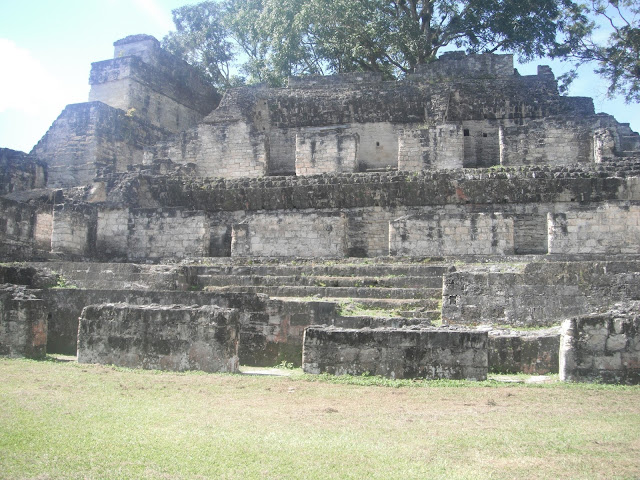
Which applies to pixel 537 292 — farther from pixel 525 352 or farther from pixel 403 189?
pixel 403 189

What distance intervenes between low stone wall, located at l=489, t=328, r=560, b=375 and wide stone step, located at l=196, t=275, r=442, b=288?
12.6ft

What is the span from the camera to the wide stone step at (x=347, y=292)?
45.7 ft

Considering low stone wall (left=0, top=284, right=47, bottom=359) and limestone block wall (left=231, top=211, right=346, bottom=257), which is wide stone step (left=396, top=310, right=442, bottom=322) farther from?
low stone wall (left=0, top=284, right=47, bottom=359)

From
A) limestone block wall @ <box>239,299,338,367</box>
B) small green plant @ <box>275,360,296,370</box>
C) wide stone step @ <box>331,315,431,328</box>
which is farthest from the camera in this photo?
limestone block wall @ <box>239,299,338,367</box>

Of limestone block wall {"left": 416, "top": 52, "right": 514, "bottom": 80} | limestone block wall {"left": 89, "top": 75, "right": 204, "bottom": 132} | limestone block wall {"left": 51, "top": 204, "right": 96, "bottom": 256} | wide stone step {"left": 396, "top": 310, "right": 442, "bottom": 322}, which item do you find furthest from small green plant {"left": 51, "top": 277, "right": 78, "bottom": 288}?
limestone block wall {"left": 416, "top": 52, "right": 514, "bottom": 80}

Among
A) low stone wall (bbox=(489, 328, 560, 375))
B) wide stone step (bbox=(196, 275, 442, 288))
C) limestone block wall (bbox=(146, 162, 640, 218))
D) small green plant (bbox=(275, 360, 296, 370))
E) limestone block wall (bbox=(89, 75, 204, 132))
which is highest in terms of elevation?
limestone block wall (bbox=(89, 75, 204, 132))

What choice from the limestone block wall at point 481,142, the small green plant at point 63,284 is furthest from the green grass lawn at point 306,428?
the limestone block wall at point 481,142

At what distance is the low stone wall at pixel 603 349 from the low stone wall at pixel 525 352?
0.94m

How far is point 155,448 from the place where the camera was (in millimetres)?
5711

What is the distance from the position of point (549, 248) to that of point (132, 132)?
1872 centimetres

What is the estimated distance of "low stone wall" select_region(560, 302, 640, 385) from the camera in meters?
8.84

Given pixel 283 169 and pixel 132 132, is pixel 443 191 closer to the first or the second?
pixel 283 169

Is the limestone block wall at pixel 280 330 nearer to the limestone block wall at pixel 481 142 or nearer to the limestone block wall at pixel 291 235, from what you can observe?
the limestone block wall at pixel 291 235

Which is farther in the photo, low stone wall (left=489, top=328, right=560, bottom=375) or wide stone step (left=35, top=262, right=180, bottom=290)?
wide stone step (left=35, top=262, right=180, bottom=290)
